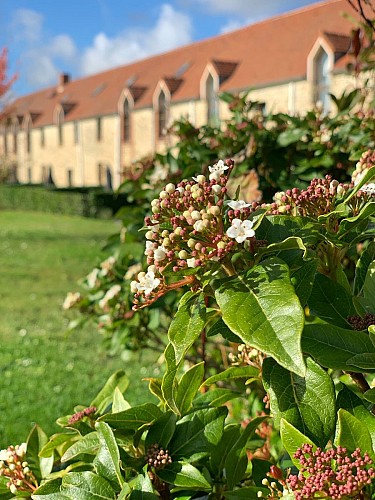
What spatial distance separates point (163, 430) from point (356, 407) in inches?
15.7

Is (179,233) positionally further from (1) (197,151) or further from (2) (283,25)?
(2) (283,25)

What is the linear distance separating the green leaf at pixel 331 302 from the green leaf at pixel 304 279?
104 mm

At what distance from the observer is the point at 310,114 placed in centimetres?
280

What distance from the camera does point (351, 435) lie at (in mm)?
1041

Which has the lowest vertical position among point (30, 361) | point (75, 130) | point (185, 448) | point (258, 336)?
point (30, 361)

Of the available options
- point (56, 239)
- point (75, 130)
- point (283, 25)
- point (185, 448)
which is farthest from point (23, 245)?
point (75, 130)

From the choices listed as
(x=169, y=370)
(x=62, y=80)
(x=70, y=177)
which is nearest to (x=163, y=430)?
(x=169, y=370)

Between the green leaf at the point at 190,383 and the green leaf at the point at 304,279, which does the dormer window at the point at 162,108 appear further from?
the green leaf at the point at 304,279

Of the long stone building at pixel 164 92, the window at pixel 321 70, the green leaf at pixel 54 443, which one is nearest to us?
the green leaf at pixel 54 443

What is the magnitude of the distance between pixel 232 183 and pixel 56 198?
25.5m

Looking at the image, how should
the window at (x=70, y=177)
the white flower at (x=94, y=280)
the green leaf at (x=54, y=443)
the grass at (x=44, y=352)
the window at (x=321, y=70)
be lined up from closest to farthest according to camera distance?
the green leaf at (x=54, y=443) < the white flower at (x=94, y=280) < the grass at (x=44, y=352) < the window at (x=321, y=70) < the window at (x=70, y=177)

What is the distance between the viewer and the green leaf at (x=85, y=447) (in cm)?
133

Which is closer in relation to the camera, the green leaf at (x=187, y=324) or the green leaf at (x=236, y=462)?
the green leaf at (x=187, y=324)

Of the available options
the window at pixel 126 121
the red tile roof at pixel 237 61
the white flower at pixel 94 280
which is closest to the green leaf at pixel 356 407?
the white flower at pixel 94 280
